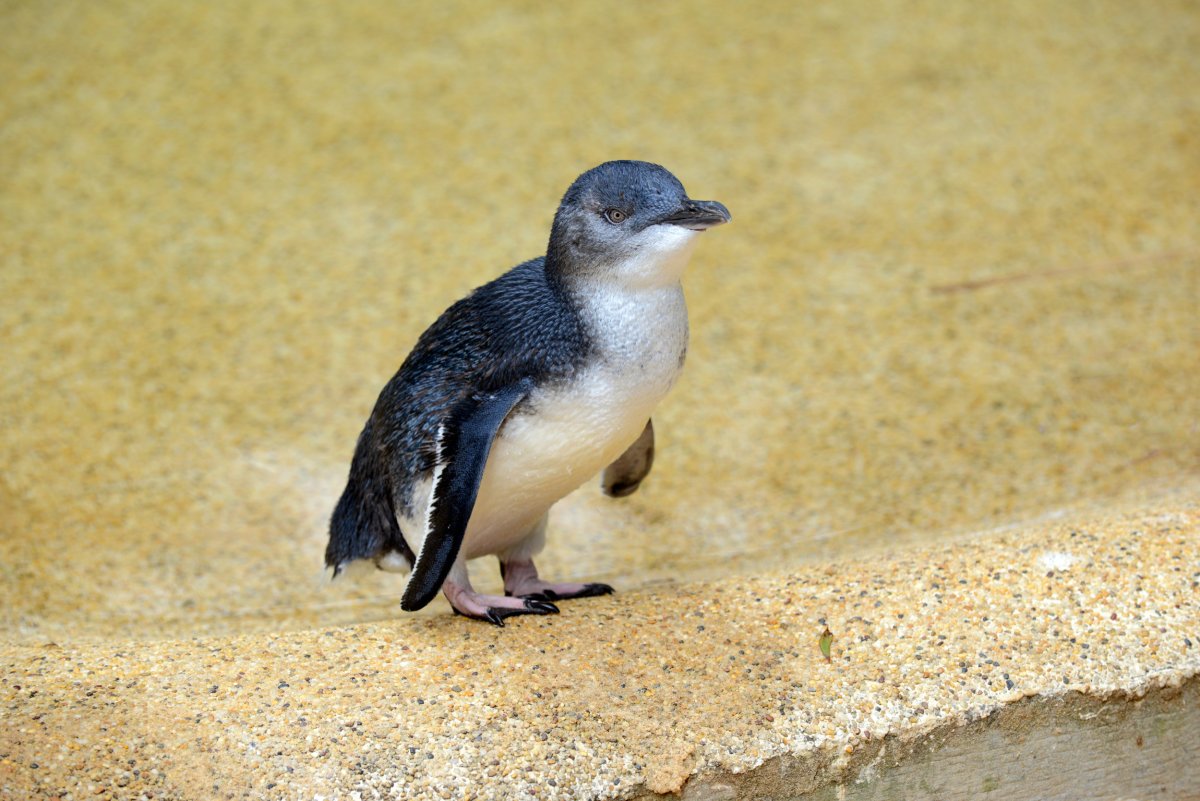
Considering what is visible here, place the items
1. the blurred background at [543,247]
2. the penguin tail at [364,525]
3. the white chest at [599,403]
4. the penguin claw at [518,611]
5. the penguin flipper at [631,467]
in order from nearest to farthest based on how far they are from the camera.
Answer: the white chest at [599,403]
the penguin claw at [518,611]
the penguin tail at [364,525]
the penguin flipper at [631,467]
the blurred background at [543,247]

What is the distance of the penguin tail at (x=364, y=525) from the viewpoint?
9.12ft

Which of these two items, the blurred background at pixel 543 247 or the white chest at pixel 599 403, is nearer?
the white chest at pixel 599 403

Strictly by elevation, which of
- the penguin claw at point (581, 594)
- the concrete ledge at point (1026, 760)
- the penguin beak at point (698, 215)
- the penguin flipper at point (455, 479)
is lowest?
the concrete ledge at point (1026, 760)

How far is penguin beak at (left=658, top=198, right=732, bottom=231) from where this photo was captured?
2320 mm

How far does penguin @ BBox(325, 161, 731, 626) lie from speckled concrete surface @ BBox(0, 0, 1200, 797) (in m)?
0.24


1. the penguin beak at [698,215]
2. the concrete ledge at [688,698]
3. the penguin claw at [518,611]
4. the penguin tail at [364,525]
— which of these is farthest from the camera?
the penguin tail at [364,525]

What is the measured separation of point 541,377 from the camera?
2.48 meters

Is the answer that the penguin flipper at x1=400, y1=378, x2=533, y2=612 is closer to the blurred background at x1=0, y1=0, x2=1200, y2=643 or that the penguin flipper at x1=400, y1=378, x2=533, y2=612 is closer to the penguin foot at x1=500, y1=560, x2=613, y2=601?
the penguin foot at x1=500, y1=560, x2=613, y2=601

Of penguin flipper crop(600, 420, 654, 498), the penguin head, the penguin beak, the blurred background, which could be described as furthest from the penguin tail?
the penguin beak

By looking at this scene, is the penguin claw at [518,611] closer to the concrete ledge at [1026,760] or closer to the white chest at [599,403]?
the white chest at [599,403]

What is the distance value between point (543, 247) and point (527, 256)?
0.07 metres

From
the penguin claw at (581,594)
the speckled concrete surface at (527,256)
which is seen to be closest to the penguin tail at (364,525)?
the speckled concrete surface at (527,256)

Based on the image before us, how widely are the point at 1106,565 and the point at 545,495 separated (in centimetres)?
111

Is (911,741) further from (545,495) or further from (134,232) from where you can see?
(134,232)
